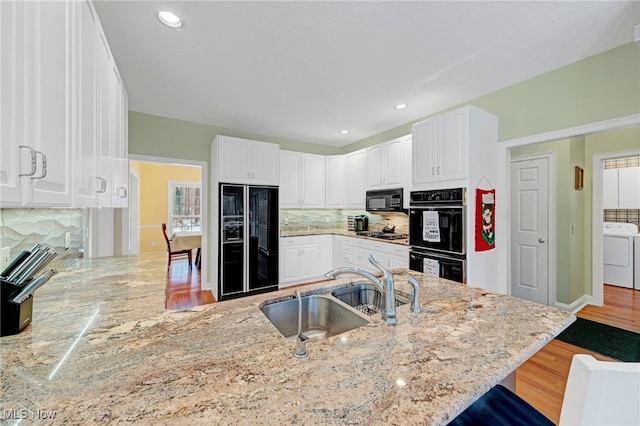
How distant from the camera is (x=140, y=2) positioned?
163 cm

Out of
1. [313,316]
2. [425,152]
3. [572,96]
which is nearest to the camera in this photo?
[313,316]

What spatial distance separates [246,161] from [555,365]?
400 cm

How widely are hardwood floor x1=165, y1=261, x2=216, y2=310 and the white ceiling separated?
245 centimetres

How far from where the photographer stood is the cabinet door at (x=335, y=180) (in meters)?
4.86

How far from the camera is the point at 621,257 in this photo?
13.6 feet

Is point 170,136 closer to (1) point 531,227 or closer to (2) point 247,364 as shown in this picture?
(2) point 247,364

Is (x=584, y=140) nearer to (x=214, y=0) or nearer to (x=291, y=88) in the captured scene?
(x=291, y=88)

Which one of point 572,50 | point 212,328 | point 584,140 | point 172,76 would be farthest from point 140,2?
point 584,140

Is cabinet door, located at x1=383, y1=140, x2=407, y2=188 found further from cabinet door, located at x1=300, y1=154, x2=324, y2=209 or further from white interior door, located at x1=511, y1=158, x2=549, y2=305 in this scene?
white interior door, located at x1=511, y1=158, x2=549, y2=305

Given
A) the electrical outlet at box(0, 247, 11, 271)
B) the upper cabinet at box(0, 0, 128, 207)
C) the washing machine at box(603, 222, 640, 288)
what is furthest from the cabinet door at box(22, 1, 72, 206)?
the washing machine at box(603, 222, 640, 288)

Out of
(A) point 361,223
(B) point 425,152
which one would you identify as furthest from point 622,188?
(A) point 361,223

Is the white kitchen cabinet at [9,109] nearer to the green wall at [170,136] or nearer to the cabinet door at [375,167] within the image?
the green wall at [170,136]

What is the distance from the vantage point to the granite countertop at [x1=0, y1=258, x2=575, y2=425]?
60cm

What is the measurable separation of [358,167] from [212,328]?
12.8 feet
